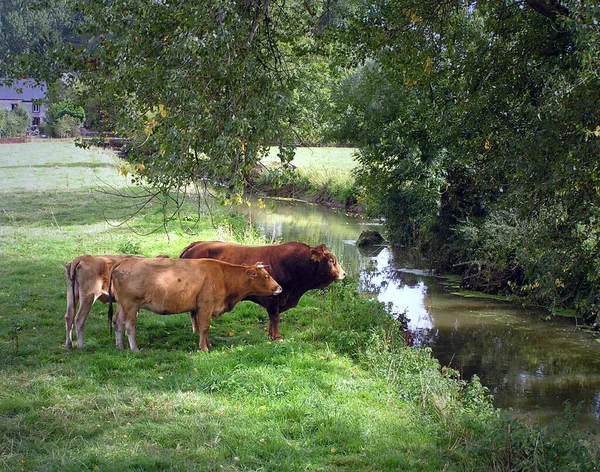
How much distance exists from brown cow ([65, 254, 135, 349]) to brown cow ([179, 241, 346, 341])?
7.77 feet

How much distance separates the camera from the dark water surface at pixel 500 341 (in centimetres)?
1204

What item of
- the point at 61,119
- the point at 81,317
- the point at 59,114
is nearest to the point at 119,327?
the point at 81,317

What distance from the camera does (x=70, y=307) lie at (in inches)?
394

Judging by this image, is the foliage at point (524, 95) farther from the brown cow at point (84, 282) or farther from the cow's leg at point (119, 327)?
the cow's leg at point (119, 327)

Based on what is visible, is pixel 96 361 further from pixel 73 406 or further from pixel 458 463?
pixel 458 463

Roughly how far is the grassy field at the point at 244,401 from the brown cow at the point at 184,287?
54 centimetres

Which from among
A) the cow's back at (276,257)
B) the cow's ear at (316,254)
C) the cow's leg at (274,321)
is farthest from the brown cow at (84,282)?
the cow's ear at (316,254)

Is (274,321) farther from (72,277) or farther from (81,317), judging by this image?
(72,277)

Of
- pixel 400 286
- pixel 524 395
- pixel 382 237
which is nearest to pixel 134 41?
pixel 524 395

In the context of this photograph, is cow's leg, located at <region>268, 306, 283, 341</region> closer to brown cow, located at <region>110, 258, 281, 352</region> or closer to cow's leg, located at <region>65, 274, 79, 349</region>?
brown cow, located at <region>110, 258, 281, 352</region>

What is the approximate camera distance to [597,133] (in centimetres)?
779

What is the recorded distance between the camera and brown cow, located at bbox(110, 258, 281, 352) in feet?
32.8

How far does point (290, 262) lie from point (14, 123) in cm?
7022

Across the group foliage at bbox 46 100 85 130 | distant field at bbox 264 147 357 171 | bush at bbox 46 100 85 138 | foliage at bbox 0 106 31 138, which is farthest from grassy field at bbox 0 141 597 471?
→ foliage at bbox 0 106 31 138
